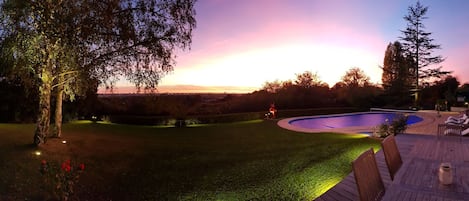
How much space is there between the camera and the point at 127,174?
640 cm

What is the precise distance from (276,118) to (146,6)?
11462mm

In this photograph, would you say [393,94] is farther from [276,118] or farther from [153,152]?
[153,152]

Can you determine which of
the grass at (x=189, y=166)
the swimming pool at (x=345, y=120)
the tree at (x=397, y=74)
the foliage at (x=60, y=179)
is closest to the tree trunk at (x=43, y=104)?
the grass at (x=189, y=166)

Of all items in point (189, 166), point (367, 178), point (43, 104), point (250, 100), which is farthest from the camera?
point (250, 100)

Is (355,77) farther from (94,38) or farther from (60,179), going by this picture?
(60,179)

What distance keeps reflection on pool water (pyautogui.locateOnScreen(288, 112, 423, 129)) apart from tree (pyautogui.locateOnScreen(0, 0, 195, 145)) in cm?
950

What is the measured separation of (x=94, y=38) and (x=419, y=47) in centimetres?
2500

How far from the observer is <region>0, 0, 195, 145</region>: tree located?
673cm

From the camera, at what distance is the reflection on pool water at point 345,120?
52.1ft

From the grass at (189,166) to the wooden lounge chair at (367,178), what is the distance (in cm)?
258

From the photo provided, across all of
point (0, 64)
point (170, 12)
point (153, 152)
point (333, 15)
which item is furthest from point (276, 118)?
point (0, 64)

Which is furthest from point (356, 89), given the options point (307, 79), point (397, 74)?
point (397, 74)

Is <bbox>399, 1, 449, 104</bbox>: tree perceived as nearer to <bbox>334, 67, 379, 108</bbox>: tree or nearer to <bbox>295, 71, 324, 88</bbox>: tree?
<bbox>334, 67, 379, 108</bbox>: tree

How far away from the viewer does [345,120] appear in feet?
57.4
